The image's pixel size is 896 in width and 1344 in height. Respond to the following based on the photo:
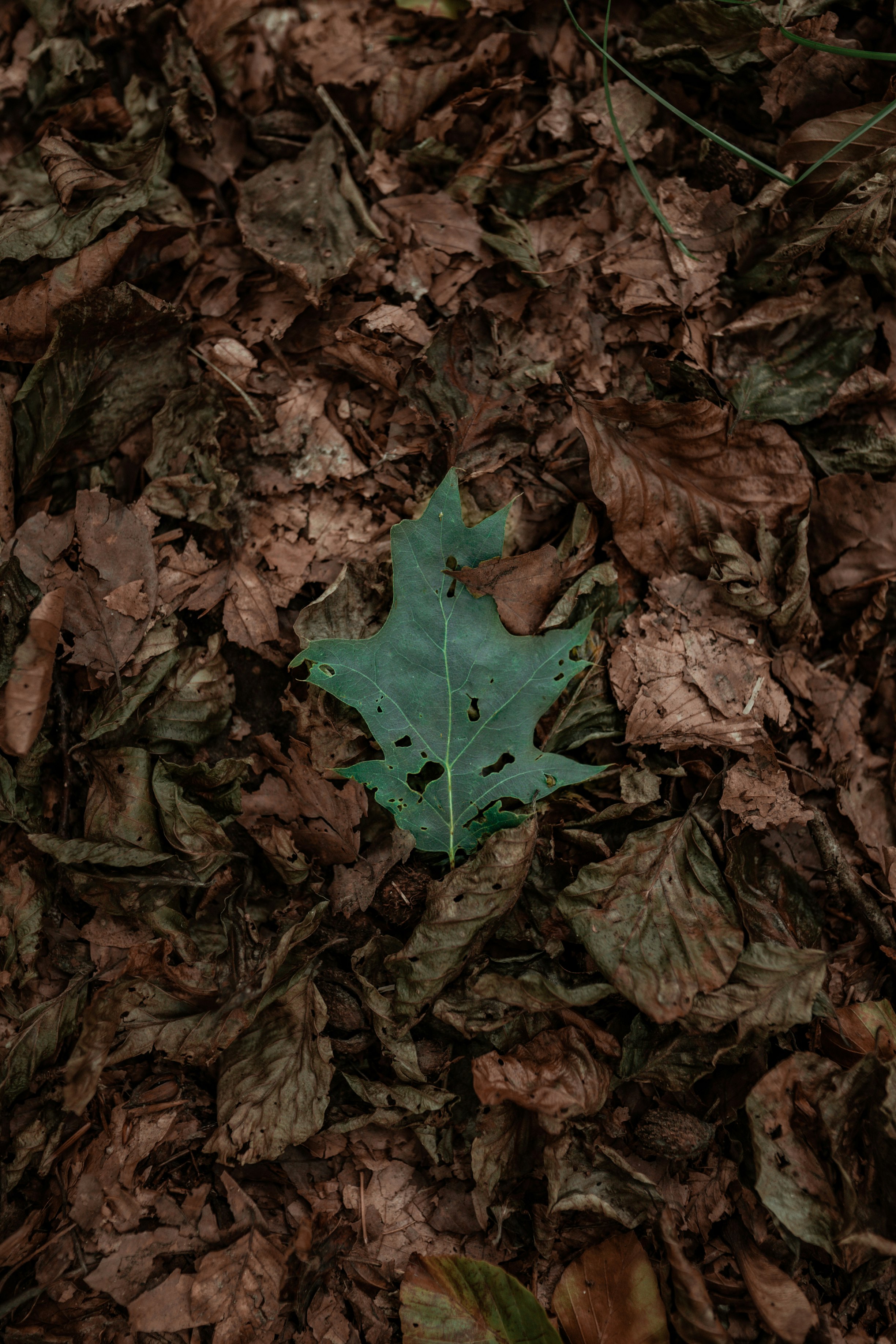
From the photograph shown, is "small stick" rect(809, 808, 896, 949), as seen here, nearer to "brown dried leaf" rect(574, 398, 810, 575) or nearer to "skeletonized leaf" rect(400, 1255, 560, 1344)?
"brown dried leaf" rect(574, 398, 810, 575)

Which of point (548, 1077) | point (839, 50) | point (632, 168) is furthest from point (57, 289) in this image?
point (548, 1077)

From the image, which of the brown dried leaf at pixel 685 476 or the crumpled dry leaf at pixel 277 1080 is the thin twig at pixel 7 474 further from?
the brown dried leaf at pixel 685 476

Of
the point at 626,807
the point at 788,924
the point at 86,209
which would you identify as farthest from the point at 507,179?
the point at 788,924

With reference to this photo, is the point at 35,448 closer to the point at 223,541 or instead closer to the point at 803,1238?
the point at 223,541

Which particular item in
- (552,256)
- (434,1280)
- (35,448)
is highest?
(35,448)

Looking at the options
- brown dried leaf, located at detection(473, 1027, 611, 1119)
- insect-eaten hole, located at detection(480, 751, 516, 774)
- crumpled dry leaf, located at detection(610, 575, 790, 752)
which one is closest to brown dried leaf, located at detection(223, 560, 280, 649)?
insect-eaten hole, located at detection(480, 751, 516, 774)

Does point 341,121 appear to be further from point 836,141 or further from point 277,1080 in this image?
point 277,1080

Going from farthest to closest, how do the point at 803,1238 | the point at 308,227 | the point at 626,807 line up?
the point at 308,227 → the point at 626,807 → the point at 803,1238
